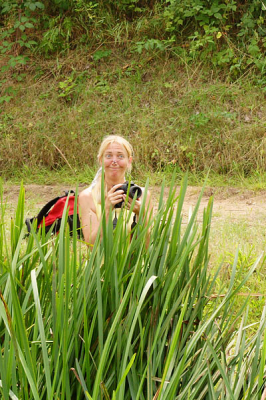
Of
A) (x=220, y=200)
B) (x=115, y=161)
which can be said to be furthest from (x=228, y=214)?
(x=115, y=161)

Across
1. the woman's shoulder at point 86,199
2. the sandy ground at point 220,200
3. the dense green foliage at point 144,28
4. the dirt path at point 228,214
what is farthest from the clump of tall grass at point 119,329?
the dense green foliage at point 144,28

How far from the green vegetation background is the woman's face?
3.42 metres

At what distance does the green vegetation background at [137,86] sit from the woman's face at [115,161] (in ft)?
11.2

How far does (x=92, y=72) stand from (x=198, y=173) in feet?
8.46

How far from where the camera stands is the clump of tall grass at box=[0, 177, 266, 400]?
973 millimetres

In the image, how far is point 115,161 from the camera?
3035mm

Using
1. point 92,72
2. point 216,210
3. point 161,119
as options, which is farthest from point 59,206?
point 92,72

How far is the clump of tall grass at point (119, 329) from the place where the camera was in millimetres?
973

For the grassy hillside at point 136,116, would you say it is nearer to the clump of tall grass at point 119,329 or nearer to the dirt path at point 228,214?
the dirt path at point 228,214

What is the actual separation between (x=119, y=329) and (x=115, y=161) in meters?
2.05

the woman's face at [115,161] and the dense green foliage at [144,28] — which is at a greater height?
the dense green foliage at [144,28]

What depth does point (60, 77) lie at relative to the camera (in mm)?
8344

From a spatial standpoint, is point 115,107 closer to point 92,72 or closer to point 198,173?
point 92,72

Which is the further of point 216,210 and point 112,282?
point 216,210
